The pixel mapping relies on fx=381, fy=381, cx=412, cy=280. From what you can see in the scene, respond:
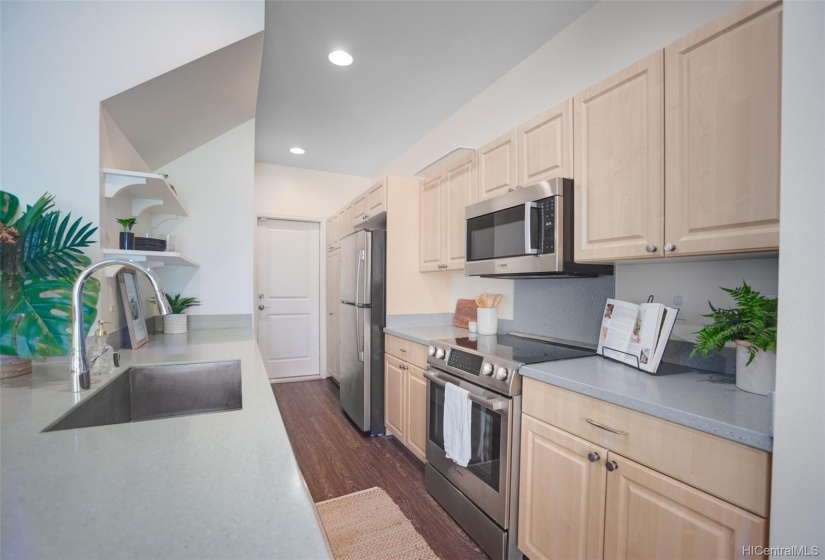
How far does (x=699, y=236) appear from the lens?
1.30 m

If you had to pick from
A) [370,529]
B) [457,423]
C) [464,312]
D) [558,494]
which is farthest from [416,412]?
[558,494]

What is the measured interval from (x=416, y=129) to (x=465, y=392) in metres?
2.64

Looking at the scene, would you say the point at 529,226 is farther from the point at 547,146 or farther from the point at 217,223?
the point at 217,223

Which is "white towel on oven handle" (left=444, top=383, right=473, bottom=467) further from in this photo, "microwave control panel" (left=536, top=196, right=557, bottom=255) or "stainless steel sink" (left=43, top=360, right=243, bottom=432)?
"stainless steel sink" (left=43, top=360, right=243, bottom=432)

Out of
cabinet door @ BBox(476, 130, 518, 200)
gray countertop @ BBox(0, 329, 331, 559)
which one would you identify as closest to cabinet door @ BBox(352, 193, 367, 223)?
cabinet door @ BBox(476, 130, 518, 200)

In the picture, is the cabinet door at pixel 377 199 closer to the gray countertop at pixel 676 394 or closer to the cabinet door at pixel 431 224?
the cabinet door at pixel 431 224

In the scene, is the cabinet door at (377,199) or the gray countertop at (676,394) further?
the cabinet door at (377,199)

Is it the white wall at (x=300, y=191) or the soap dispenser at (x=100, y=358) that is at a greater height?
the white wall at (x=300, y=191)

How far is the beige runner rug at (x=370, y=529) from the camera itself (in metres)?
1.73

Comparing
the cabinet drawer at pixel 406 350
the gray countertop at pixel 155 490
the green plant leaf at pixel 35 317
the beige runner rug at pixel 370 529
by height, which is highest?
the green plant leaf at pixel 35 317

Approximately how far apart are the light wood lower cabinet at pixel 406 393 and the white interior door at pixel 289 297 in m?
2.12

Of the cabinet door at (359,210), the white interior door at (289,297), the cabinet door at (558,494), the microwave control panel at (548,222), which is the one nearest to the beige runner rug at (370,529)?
the cabinet door at (558,494)

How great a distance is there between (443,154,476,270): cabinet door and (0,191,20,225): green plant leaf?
2.08 meters

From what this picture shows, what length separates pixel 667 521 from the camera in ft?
3.58
